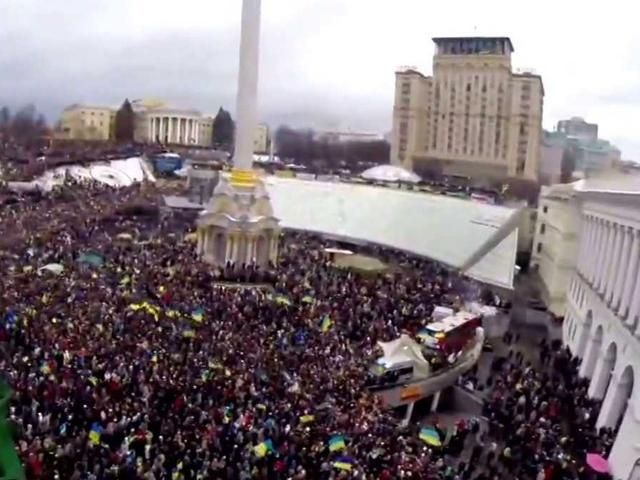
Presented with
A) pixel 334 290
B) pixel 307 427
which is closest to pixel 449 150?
pixel 334 290

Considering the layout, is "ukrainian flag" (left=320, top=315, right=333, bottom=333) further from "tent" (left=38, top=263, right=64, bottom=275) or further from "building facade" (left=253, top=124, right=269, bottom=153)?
"building facade" (left=253, top=124, right=269, bottom=153)

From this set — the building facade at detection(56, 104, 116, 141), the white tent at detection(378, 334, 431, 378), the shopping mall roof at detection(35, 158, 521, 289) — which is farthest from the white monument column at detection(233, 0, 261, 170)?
the building facade at detection(56, 104, 116, 141)

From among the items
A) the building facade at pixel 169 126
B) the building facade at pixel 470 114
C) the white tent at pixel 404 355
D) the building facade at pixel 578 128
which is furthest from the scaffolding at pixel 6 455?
the building facade at pixel 578 128

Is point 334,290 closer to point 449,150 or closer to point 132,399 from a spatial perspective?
point 132,399

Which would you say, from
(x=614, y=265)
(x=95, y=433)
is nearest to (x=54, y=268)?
(x=95, y=433)

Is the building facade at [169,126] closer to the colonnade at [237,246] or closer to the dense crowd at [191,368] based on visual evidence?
the colonnade at [237,246]

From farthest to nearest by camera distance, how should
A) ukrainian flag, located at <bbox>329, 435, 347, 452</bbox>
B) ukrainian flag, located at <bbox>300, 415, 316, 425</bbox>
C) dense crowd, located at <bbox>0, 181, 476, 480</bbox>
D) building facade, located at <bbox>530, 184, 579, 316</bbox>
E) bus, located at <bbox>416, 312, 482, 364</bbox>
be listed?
building facade, located at <bbox>530, 184, 579, 316</bbox> → bus, located at <bbox>416, 312, 482, 364</bbox> → ukrainian flag, located at <bbox>300, 415, 316, 425</bbox> → ukrainian flag, located at <bbox>329, 435, 347, 452</bbox> → dense crowd, located at <bbox>0, 181, 476, 480</bbox>
